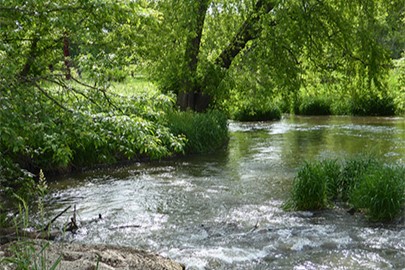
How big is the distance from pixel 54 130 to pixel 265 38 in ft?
44.2

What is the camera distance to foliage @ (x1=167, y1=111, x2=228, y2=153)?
16.5 metres

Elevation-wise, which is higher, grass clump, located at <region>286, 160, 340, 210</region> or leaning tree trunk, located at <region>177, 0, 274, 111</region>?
leaning tree trunk, located at <region>177, 0, 274, 111</region>

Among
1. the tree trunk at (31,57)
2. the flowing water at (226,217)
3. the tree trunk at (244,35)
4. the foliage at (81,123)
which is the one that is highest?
the tree trunk at (244,35)

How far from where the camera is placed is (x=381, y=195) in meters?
8.40

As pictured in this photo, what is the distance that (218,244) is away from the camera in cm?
731

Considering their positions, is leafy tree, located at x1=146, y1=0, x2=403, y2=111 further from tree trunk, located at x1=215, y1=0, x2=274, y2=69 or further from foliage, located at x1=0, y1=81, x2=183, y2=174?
foliage, located at x1=0, y1=81, x2=183, y2=174

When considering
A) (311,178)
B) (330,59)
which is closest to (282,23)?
(330,59)

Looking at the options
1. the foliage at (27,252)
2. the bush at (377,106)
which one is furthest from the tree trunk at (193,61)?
the foliage at (27,252)

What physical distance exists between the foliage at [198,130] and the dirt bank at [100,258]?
10.1 m

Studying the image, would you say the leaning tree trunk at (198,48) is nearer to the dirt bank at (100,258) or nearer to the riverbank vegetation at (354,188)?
the riverbank vegetation at (354,188)

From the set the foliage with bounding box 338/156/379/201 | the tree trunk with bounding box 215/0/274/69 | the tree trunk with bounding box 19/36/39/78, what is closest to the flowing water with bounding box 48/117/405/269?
the foliage with bounding box 338/156/379/201

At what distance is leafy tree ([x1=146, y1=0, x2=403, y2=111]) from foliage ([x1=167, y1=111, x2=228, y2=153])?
1.49 m

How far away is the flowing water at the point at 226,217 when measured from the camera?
6.81 m

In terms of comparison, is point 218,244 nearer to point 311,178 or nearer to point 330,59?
point 311,178
